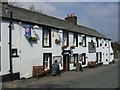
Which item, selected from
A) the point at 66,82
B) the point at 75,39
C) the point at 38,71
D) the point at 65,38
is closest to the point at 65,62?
the point at 65,38

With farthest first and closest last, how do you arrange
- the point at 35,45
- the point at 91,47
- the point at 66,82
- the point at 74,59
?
the point at 91,47 < the point at 74,59 < the point at 35,45 < the point at 66,82

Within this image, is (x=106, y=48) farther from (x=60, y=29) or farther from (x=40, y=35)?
(x=40, y=35)

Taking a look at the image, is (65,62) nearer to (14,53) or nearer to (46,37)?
(46,37)

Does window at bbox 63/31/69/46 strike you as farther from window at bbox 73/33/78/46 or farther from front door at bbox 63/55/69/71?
window at bbox 73/33/78/46

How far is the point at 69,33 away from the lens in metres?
29.2

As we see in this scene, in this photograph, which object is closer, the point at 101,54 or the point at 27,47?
the point at 27,47

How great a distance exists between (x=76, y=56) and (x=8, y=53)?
13.0 metres

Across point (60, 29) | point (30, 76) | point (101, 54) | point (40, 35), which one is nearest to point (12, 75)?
point (30, 76)

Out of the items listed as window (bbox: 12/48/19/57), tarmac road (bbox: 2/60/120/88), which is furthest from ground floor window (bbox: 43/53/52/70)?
window (bbox: 12/48/19/57)

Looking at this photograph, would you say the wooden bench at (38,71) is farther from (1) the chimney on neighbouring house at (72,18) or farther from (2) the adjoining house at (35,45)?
(1) the chimney on neighbouring house at (72,18)

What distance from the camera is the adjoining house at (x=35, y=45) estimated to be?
1889cm

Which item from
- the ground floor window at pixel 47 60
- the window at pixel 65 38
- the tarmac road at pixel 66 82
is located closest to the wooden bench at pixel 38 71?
the tarmac road at pixel 66 82

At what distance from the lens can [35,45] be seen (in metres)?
22.1

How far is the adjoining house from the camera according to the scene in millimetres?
18891
